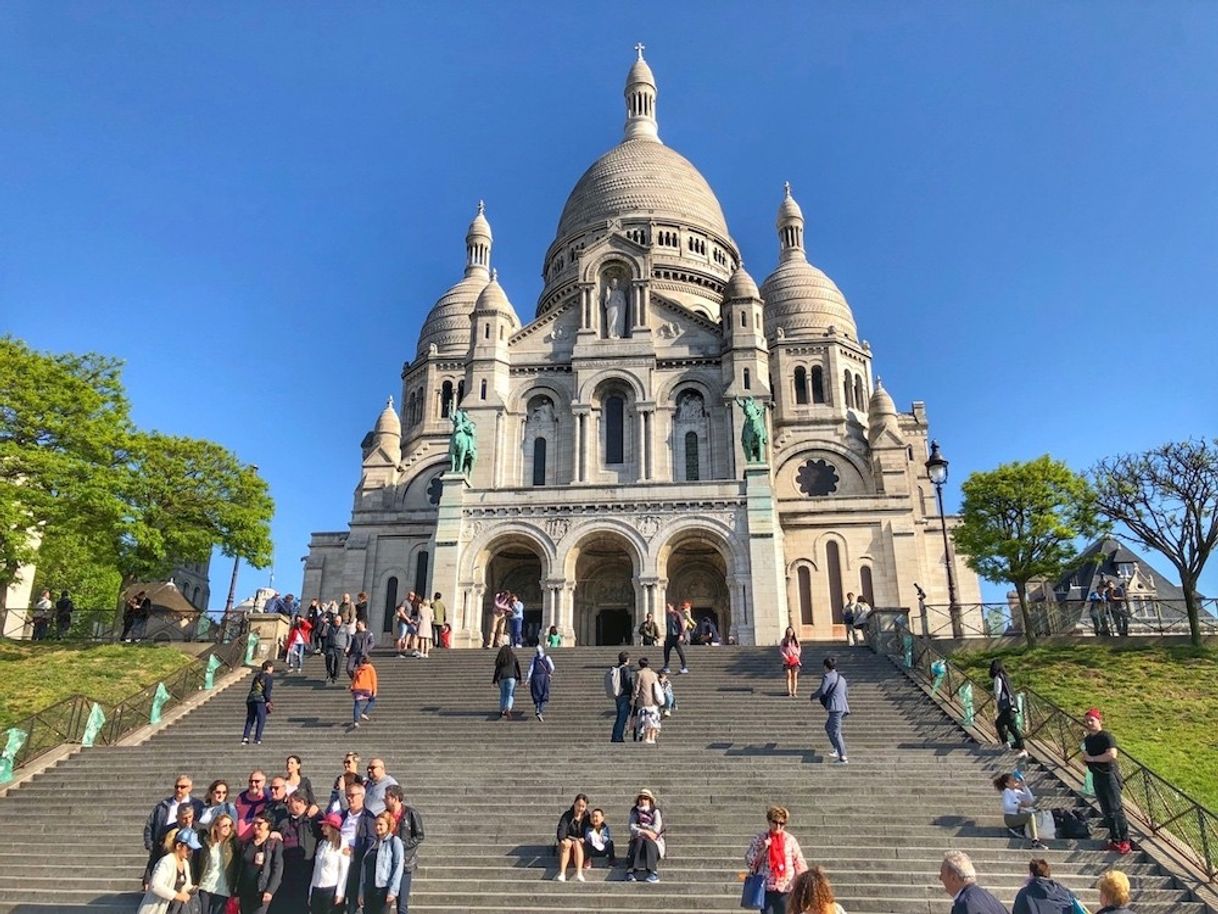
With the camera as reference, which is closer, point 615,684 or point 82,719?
point 615,684

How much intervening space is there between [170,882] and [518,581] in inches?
1111

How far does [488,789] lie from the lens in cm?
1442

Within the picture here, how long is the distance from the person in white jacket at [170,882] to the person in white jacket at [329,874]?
114 cm

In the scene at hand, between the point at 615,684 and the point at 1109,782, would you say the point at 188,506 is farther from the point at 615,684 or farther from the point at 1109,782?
the point at 1109,782

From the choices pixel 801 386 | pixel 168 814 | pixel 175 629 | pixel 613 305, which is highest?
pixel 613 305

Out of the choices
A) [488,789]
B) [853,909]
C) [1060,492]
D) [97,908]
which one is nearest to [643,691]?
[488,789]

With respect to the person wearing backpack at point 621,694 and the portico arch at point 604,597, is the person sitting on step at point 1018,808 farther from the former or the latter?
the portico arch at point 604,597

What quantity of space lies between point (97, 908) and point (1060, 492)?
2698cm

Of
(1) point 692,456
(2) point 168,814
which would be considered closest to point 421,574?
(1) point 692,456

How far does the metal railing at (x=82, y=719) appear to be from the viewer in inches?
661

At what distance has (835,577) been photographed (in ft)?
130

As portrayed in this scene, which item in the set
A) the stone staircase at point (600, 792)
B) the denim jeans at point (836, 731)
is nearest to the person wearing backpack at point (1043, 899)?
the stone staircase at point (600, 792)

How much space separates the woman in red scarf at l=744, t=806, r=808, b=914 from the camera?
8164 millimetres

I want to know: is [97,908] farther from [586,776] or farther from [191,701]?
[191,701]
